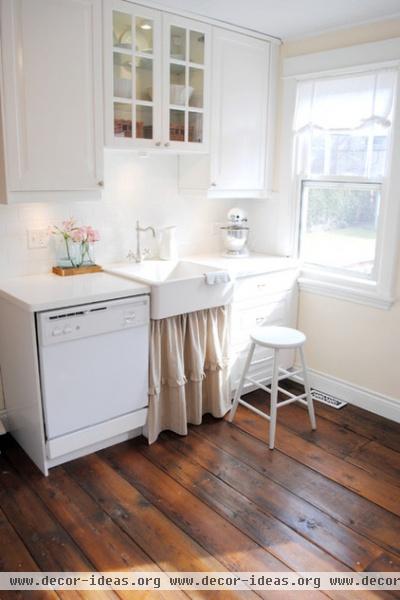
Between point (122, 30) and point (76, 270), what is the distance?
132 cm

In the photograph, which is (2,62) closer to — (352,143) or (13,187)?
(13,187)

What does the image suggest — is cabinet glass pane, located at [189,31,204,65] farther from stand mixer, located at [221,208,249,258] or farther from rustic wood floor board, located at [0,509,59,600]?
rustic wood floor board, located at [0,509,59,600]

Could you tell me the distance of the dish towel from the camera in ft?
9.48

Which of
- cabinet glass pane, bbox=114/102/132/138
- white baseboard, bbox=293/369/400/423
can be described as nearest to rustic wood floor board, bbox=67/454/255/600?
white baseboard, bbox=293/369/400/423

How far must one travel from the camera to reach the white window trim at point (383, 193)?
295 cm

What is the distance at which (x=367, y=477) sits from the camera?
261 cm

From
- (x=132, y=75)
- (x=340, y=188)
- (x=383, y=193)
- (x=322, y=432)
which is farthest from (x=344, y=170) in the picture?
(x=322, y=432)

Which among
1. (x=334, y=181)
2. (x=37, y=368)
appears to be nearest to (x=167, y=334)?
(x=37, y=368)

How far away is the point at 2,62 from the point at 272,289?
2.05 metres

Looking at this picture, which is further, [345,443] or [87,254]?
[87,254]

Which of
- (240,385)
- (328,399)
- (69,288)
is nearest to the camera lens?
(69,288)

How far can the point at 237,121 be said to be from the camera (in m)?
3.34

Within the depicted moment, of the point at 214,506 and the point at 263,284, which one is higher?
the point at 263,284

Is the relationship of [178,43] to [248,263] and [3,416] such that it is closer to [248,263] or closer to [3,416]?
[248,263]
